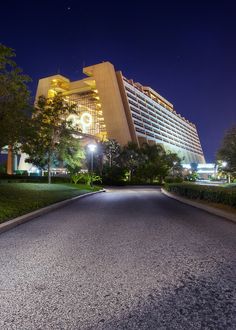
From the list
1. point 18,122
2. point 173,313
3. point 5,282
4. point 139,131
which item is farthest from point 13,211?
point 139,131

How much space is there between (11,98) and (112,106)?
283 feet

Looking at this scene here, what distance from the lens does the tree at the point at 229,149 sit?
1150 inches

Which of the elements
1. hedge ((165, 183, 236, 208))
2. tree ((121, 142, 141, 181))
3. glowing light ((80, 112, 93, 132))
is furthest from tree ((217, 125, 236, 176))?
glowing light ((80, 112, 93, 132))

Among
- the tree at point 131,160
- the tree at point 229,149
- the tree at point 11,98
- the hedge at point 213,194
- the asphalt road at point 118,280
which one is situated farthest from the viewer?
the tree at point 131,160

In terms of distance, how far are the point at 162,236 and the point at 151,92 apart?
143040 millimetres

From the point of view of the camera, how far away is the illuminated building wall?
103500 mm

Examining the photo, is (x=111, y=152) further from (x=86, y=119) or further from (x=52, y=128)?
(x=86, y=119)

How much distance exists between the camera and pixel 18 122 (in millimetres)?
20625

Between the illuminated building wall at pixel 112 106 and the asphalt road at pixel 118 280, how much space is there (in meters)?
82.2

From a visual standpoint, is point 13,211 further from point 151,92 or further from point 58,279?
point 151,92

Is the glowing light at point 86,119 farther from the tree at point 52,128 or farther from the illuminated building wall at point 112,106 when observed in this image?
the tree at point 52,128

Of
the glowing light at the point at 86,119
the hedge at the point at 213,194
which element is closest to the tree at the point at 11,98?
the hedge at the point at 213,194

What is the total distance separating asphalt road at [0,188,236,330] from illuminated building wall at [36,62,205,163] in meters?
82.2

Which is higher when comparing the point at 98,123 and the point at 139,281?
the point at 98,123
